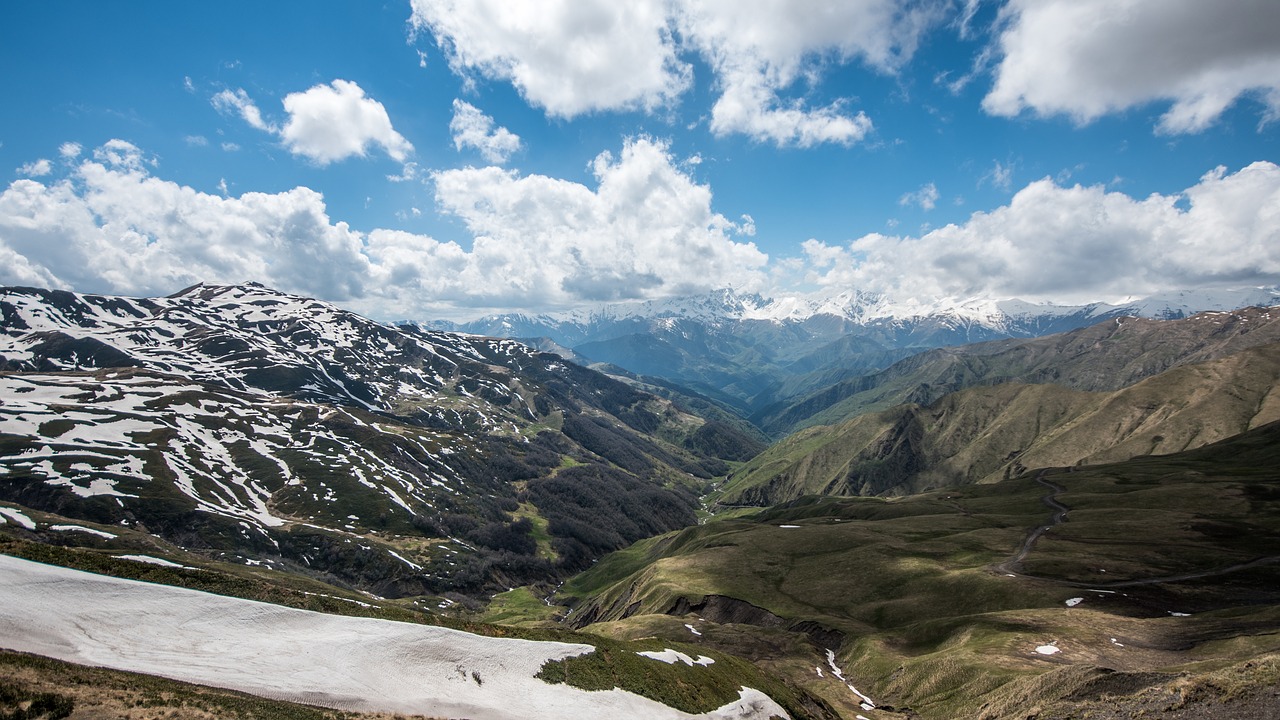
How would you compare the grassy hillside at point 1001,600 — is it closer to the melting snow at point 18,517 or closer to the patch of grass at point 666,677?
the patch of grass at point 666,677

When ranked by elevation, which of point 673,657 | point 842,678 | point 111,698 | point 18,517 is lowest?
point 842,678

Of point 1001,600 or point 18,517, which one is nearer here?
point 1001,600

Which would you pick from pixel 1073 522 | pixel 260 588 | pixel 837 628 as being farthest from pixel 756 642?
pixel 1073 522

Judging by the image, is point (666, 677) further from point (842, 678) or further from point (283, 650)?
point (842, 678)

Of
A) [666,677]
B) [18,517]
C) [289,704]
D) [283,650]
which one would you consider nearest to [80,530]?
[18,517]

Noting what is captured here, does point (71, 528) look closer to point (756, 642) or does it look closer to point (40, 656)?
point (40, 656)
